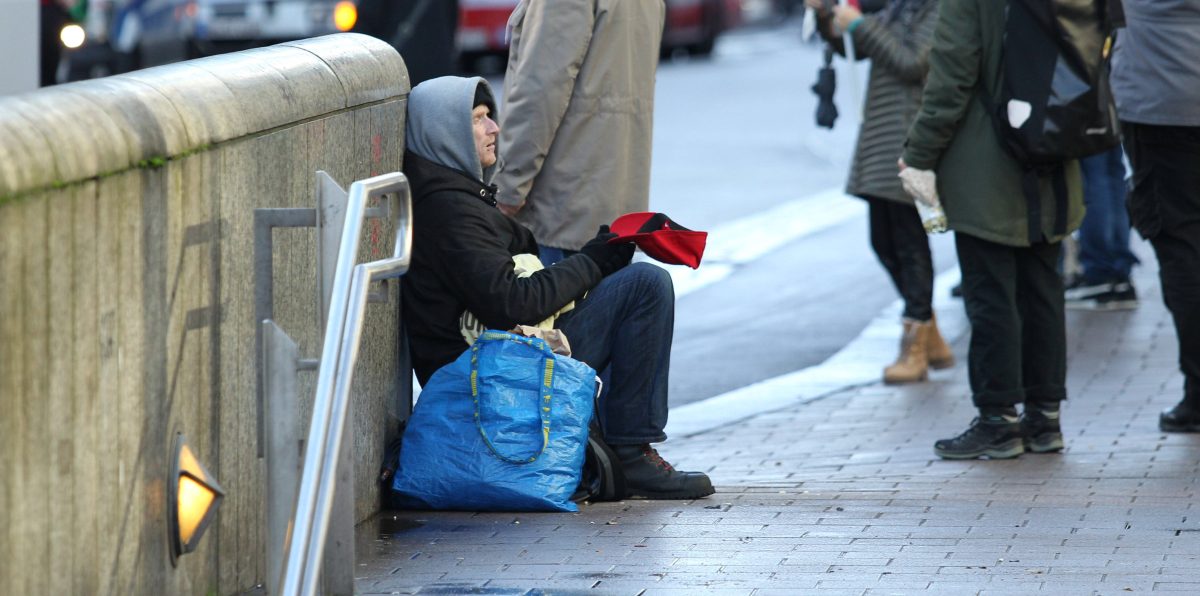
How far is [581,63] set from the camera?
5.97 metres

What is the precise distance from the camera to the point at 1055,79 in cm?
575

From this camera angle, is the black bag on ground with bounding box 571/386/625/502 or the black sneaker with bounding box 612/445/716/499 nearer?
the black bag on ground with bounding box 571/386/625/502

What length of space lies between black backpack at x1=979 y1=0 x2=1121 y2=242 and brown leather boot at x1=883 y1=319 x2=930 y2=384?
2.17 m

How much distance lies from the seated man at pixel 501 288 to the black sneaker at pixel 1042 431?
1316mm

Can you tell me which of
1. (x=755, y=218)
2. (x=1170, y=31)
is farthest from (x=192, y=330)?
(x=755, y=218)

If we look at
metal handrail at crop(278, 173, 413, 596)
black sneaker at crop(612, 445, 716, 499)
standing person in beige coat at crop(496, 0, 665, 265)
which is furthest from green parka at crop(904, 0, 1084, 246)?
metal handrail at crop(278, 173, 413, 596)

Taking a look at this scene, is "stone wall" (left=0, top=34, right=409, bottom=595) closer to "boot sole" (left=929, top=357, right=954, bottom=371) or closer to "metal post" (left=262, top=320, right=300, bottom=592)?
"metal post" (left=262, top=320, right=300, bottom=592)

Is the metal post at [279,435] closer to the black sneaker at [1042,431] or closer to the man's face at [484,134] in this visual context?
the man's face at [484,134]

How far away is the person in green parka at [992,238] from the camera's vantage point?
588 cm

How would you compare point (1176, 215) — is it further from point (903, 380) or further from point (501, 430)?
point (501, 430)

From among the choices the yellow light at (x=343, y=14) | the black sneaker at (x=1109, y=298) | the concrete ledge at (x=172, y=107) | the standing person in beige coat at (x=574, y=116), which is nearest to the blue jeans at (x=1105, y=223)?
the black sneaker at (x=1109, y=298)

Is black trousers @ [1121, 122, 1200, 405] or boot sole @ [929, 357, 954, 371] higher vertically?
black trousers @ [1121, 122, 1200, 405]

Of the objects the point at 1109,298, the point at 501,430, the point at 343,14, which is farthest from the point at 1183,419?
the point at 343,14

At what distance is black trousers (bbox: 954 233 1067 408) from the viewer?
602 centimetres
